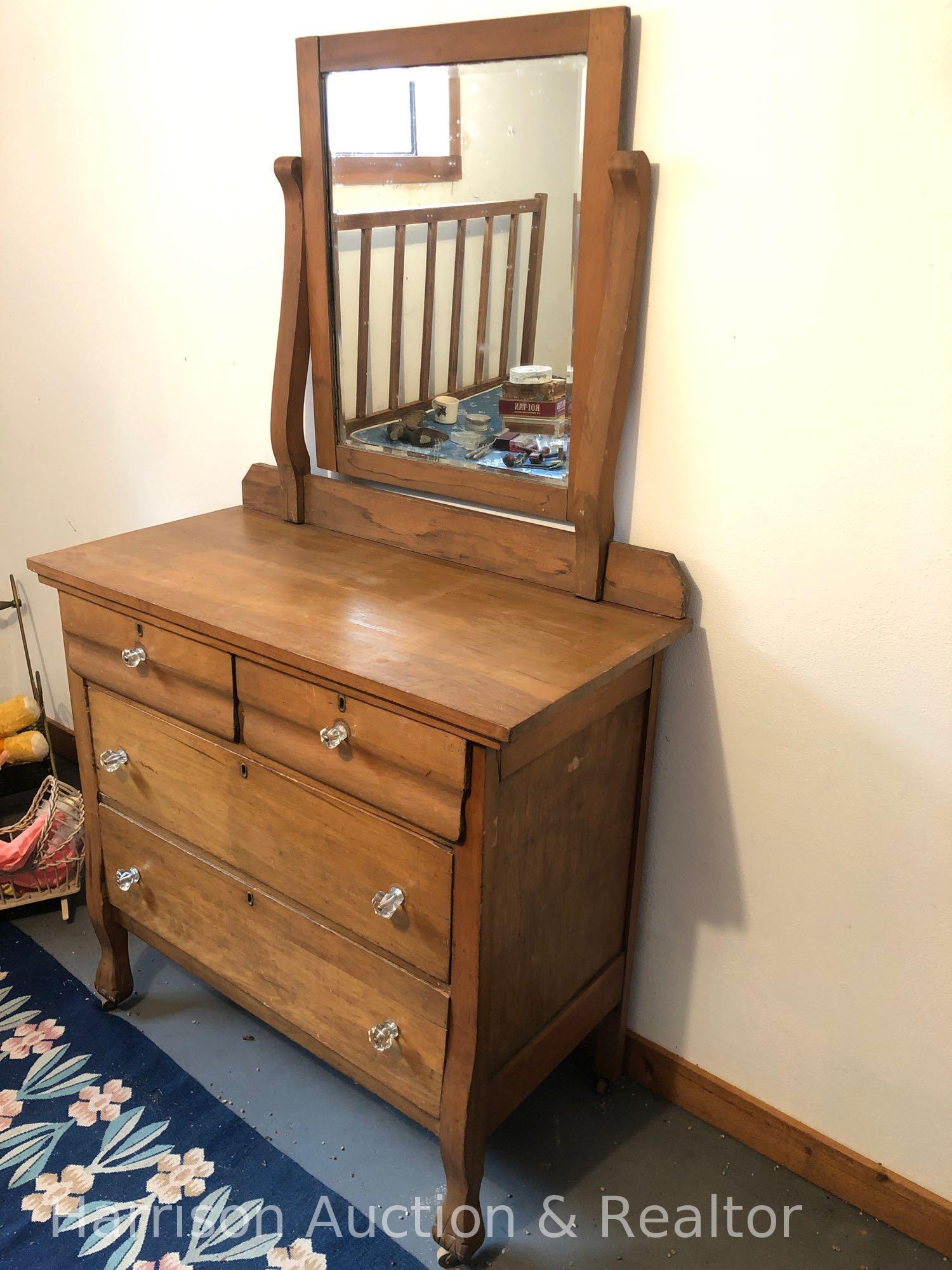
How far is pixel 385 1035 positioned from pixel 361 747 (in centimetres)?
41

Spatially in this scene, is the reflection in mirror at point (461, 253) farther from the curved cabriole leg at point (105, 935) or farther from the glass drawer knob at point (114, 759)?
the curved cabriole leg at point (105, 935)

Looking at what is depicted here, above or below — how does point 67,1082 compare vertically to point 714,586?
below

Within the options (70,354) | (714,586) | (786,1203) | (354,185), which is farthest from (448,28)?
(786,1203)

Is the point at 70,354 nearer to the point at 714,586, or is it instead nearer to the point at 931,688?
the point at 714,586

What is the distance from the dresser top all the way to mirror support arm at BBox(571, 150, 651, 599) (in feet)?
0.29

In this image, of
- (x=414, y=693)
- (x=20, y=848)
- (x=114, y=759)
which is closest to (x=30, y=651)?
(x=20, y=848)

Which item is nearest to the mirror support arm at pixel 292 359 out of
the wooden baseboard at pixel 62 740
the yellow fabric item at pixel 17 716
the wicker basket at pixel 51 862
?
the wicker basket at pixel 51 862

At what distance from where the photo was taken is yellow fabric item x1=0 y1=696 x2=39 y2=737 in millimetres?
2350

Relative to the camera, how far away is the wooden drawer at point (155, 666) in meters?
1.45

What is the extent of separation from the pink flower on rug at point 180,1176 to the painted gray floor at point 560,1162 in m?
0.10

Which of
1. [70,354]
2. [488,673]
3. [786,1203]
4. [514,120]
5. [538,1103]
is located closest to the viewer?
[488,673]

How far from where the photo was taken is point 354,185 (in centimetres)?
158

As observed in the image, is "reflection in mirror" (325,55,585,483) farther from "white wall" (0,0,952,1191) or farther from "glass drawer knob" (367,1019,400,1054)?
"glass drawer knob" (367,1019,400,1054)

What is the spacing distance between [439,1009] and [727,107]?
1.18 metres
